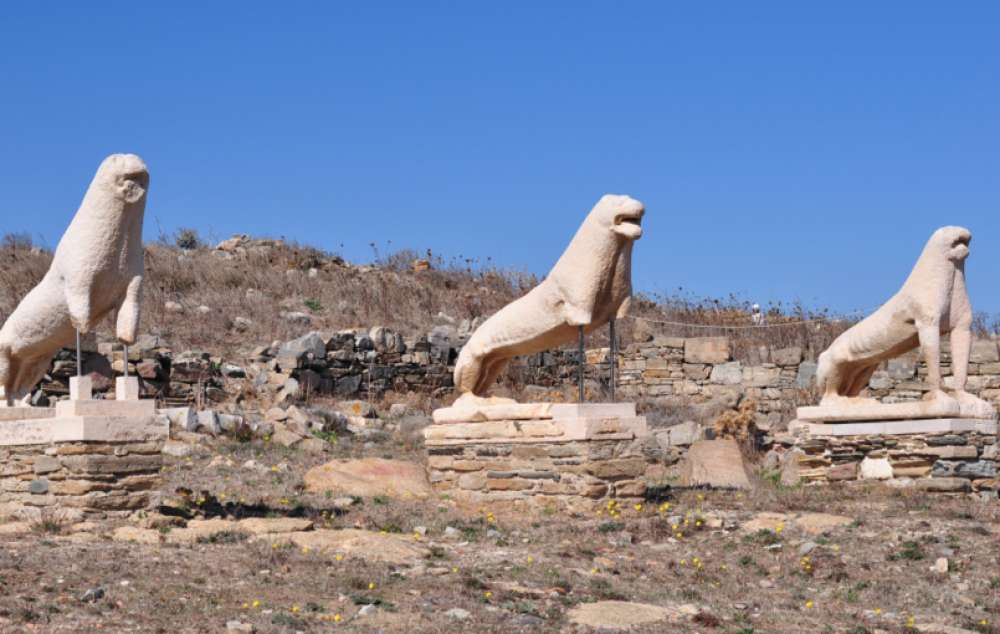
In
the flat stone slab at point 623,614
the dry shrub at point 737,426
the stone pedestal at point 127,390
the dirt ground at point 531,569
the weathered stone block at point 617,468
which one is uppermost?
the stone pedestal at point 127,390

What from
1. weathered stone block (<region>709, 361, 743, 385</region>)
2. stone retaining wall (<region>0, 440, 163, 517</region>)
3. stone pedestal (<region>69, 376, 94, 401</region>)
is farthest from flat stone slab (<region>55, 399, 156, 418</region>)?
weathered stone block (<region>709, 361, 743, 385</region>)

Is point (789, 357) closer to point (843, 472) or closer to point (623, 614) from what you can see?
point (843, 472)

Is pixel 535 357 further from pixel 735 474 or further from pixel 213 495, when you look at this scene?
pixel 213 495

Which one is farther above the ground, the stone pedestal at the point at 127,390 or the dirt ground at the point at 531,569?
the stone pedestal at the point at 127,390

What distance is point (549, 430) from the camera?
11117mm

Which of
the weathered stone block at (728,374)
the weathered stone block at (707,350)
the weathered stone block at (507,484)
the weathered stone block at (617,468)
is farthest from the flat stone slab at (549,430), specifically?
the weathered stone block at (707,350)

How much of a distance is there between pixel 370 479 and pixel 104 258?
3.74 metres

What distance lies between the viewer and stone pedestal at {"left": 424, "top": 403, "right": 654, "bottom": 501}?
36.0 feet

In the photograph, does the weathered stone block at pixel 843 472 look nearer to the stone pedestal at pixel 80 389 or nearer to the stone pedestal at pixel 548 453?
the stone pedestal at pixel 548 453

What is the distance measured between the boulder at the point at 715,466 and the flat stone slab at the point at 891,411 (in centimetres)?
100

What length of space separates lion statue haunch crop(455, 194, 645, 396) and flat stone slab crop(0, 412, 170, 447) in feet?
11.0

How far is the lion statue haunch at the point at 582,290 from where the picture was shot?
1085cm

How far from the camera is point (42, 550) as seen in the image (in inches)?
317

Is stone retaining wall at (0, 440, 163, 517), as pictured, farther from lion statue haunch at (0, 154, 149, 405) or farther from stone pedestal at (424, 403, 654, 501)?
stone pedestal at (424, 403, 654, 501)
